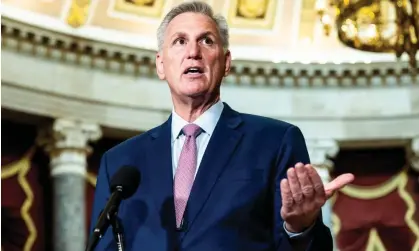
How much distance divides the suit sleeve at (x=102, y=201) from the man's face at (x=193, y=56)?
0.36m

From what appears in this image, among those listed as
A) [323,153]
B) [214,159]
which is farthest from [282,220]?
[323,153]

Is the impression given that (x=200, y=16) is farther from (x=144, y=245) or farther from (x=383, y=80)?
(x=383, y=80)

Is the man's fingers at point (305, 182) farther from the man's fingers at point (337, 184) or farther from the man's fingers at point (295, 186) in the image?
the man's fingers at point (337, 184)

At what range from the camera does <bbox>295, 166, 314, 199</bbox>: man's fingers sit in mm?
2531

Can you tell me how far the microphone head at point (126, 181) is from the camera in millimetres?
2785

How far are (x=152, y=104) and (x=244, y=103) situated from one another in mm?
1471

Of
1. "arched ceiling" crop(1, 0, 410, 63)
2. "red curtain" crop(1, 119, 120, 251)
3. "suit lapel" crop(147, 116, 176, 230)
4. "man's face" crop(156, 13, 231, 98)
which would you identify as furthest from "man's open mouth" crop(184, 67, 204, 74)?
"arched ceiling" crop(1, 0, 410, 63)

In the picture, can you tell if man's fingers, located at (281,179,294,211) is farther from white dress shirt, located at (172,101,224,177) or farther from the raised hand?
white dress shirt, located at (172,101,224,177)

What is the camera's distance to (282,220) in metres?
Answer: 2.79

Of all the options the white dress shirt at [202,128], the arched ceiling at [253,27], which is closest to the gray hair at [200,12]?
the white dress shirt at [202,128]

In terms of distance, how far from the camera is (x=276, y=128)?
3.01m

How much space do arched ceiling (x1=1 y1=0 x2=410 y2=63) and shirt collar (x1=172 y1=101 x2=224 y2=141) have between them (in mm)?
10780

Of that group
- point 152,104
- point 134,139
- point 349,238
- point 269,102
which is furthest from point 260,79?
point 134,139

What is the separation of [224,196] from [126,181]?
11.6 inches
